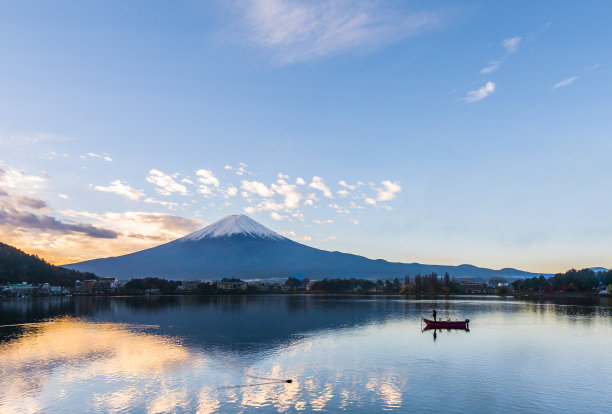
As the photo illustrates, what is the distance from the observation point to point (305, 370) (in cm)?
3578

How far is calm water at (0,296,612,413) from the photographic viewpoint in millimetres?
27016

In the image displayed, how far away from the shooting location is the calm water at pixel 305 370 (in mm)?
27016

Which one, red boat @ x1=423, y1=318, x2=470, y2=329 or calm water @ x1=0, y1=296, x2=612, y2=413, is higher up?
calm water @ x1=0, y1=296, x2=612, y2=413

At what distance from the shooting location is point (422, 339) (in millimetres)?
54844

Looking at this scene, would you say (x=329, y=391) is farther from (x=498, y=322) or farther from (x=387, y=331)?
(x=498, y=322)

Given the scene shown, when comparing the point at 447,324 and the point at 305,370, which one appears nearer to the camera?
the point at 305,370

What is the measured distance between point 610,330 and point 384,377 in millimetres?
48655

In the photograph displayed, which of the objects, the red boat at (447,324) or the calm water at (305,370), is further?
the red boat at (447,324)

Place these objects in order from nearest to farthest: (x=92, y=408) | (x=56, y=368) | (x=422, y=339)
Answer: (x=92, y=408) → (x=56, y=368) → (x=422, y=339)

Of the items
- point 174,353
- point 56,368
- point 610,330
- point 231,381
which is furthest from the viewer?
point 610,330

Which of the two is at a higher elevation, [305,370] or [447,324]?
[305,370]

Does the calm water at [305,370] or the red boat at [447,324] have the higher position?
the calm water at [305,370]

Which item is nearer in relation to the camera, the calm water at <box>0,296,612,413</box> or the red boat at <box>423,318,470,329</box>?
the calm water at <box>0,296,612,413</box>

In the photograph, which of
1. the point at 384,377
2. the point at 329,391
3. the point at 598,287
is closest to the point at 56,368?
the point at 329,391
